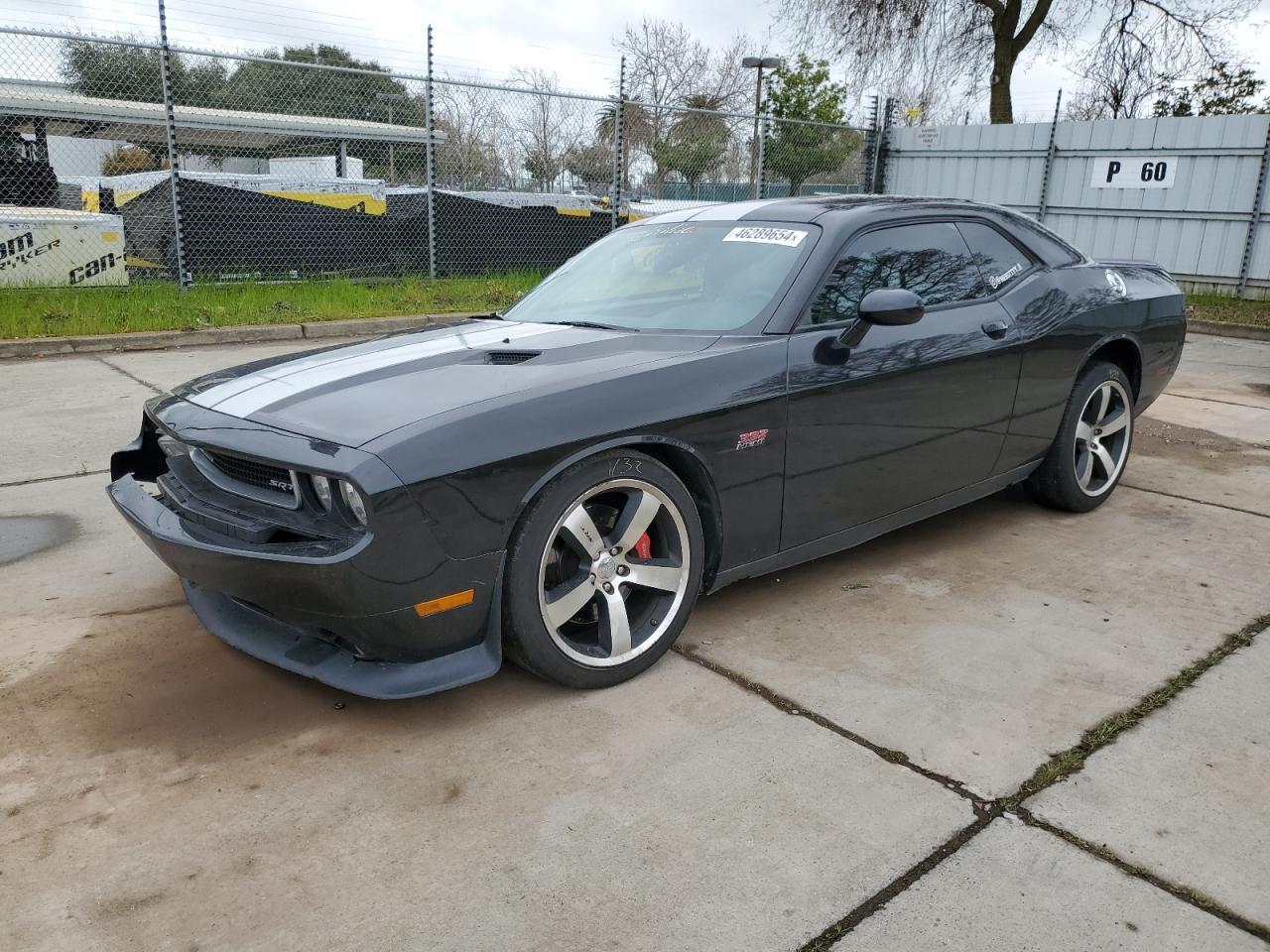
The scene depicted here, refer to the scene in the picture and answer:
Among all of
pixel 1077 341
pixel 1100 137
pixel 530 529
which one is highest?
pixel 1100 137

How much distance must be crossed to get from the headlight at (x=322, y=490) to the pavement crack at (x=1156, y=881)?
6.01ft

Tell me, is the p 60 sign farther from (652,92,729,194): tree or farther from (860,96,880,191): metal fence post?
(652,92,729,194): tree

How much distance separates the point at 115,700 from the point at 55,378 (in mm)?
5313

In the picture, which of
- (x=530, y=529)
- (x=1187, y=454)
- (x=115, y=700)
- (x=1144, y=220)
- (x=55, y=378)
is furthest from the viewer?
(x=1144, y=220)

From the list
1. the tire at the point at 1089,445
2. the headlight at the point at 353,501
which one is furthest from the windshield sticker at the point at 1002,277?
the headlight at the point at 353,501

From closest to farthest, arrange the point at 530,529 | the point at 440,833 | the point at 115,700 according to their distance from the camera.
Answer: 1. the point at 440,833
2. the point at 530,529
3. the point at 115,700

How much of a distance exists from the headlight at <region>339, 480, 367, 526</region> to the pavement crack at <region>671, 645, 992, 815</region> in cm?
117

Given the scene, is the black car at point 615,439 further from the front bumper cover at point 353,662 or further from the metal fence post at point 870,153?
the metal fence post at point 870,153

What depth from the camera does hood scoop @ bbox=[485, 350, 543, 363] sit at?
10.1ft

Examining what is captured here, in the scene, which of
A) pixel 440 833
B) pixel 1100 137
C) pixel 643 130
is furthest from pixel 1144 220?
pixel 440 833

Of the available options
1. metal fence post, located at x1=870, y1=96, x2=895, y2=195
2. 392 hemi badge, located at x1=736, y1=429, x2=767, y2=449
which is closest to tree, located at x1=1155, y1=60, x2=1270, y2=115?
metal fence post, located at x1=870, y1=96, x2=895, y2=195

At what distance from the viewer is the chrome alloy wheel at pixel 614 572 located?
2.79m

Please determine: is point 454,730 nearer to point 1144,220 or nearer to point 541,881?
point 541,881

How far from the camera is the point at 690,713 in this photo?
9.21 ft
